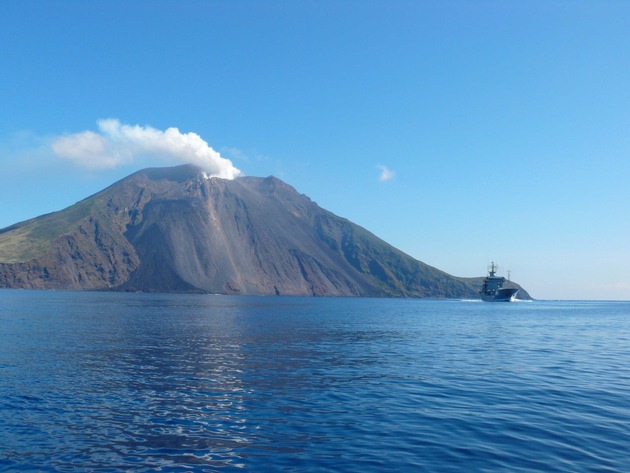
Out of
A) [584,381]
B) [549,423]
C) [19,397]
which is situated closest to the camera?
[549,423]

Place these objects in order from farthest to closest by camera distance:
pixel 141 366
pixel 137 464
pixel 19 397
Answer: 1. pixel 141 366
2. pixel 19 397
3. pixel 137 464

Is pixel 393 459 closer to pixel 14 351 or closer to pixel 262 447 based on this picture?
pixel 262 447

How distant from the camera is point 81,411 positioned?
24.9m

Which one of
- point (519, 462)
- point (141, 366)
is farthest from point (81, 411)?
point (519, 462)

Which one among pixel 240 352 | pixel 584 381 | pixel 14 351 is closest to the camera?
pixel 584 381

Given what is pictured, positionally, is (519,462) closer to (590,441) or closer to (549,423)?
(590,441)

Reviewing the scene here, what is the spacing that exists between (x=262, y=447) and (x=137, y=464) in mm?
4931

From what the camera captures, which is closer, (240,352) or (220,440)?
(220,440)

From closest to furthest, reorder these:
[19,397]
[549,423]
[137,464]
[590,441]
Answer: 1. [137,464]
2. [590,441]
3. [549,423]
4. [19,397]

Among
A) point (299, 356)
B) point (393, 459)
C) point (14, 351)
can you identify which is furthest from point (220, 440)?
point (14, 351)

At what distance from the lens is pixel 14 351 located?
45.1 metres

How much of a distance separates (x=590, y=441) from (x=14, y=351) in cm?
4782

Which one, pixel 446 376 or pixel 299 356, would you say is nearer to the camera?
pixel 446 376

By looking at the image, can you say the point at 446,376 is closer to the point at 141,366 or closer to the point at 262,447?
the point at 262,447
